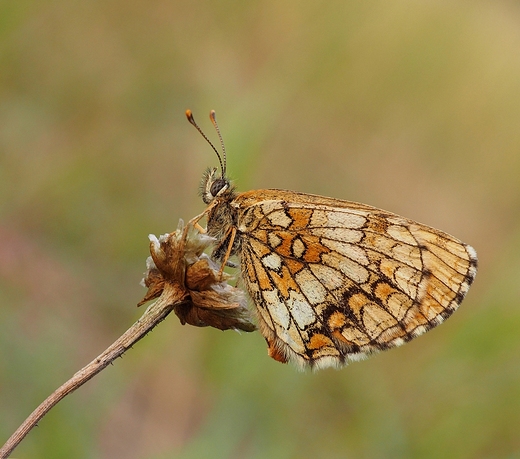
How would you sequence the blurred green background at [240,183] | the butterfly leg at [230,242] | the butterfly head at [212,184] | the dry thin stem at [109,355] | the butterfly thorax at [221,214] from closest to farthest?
the dry thin stem at [109,355], the butterfly leg at [230,242], the butterfly thorax at [221,214], the butterfly head at [212,184], the blurred green background at [240,183]

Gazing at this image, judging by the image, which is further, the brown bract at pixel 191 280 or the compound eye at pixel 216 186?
the compound eye at pixel 216 186

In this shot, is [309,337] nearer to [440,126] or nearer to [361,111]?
[361,111]

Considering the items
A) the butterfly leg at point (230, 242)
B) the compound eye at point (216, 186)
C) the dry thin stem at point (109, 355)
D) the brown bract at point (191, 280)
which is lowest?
the dry thin stem at point (109, 355)

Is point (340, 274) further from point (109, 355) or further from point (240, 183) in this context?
point (109, 355)

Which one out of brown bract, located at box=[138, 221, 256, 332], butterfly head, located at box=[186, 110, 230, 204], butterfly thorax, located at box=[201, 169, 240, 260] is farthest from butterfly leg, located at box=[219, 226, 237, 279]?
brown bract, located at box=[138, 221, 256, 332]

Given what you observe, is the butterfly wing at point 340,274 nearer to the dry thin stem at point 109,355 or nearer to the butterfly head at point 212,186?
the butterfly head at point 212,186

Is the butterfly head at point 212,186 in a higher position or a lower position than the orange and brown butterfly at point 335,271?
higher

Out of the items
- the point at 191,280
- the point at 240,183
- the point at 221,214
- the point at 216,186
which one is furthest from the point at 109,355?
the point at 240,183

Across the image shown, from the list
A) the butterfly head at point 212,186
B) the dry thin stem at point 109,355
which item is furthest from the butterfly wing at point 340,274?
the dry thin stem at point 109,355

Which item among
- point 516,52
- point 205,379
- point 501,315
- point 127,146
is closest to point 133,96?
point 127,146
